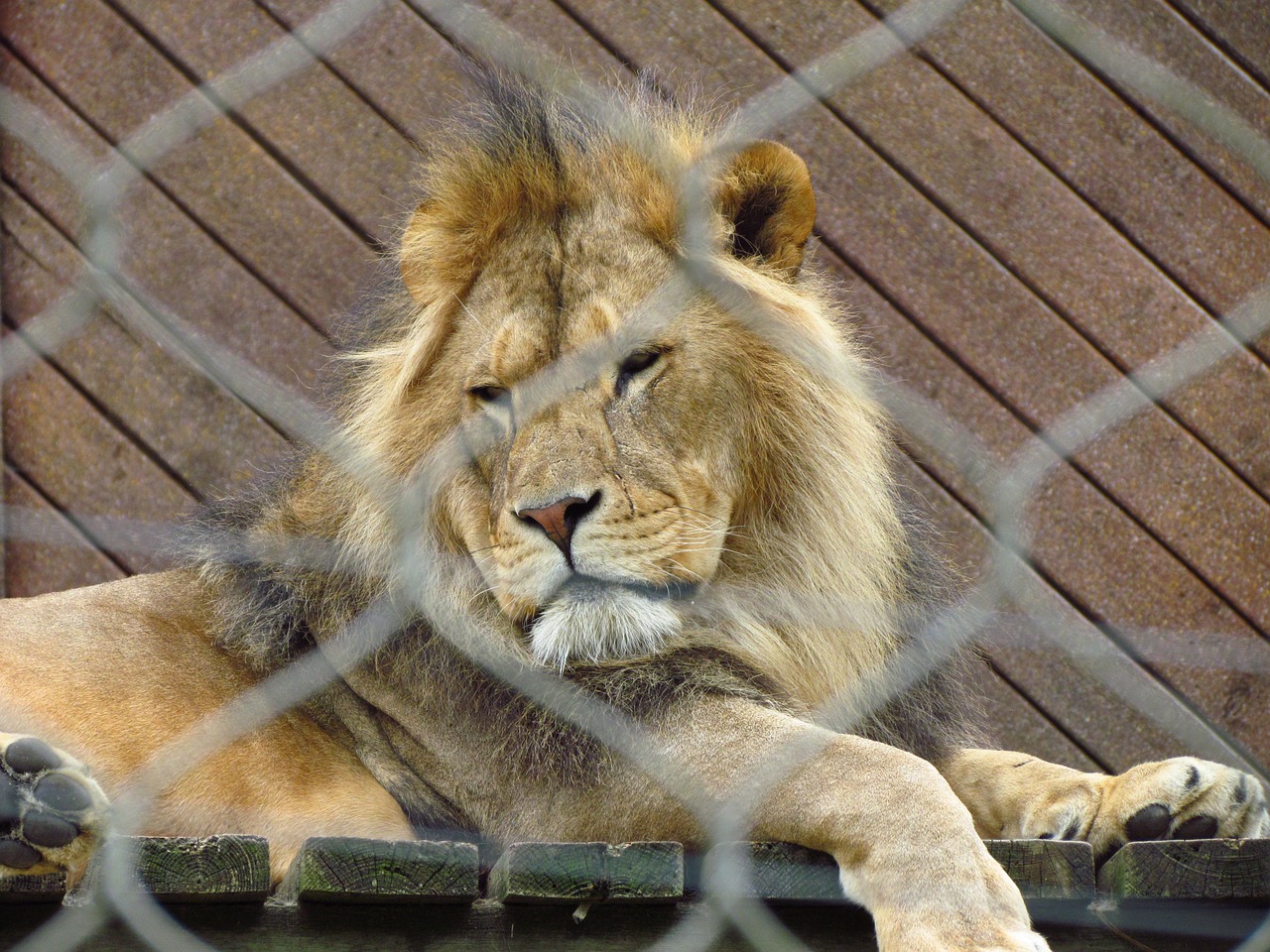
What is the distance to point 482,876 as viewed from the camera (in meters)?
1.34

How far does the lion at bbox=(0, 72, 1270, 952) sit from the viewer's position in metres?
1.38

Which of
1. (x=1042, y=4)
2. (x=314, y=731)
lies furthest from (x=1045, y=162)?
(x=314, y=731)

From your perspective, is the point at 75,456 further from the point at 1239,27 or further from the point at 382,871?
the point at 1239,27

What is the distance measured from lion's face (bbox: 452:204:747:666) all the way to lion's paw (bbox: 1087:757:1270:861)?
16.5 inches

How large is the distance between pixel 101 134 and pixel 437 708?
106 centimetres

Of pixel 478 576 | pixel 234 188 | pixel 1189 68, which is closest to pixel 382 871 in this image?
pixel 478 576

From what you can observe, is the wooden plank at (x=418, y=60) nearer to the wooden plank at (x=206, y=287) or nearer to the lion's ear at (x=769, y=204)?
the wooden plank at (x=206, y=287)

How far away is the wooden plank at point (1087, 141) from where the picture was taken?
2264mm

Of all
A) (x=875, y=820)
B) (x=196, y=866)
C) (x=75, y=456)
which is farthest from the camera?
(x=75, y=456)

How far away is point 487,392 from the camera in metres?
1.50

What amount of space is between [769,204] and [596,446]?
344 millimetres

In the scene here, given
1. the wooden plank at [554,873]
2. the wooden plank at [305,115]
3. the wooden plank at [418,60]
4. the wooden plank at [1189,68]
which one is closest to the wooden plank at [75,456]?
the wooden plank at [305,115]

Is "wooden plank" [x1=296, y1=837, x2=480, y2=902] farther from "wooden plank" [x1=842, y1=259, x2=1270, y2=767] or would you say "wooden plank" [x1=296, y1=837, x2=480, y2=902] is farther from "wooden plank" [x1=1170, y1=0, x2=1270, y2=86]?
"wooden plank" [x1=1170, y1=0, x2=1270, y2=86]

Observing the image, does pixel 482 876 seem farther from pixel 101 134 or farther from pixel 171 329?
pixel 101 134
